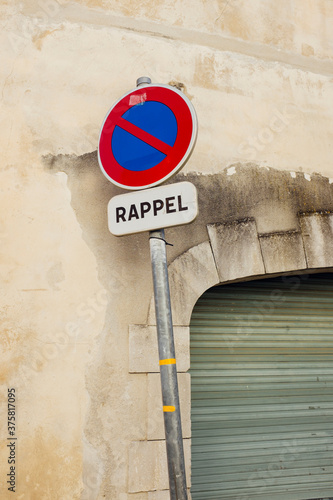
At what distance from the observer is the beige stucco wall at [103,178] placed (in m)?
3.59

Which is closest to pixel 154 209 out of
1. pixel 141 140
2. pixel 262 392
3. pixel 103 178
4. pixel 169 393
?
pixel 141 140

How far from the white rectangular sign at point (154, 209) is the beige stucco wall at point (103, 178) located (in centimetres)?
132

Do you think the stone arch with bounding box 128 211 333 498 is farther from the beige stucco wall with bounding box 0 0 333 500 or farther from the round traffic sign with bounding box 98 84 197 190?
the round traffic sign with bounding box 98 84 197 190

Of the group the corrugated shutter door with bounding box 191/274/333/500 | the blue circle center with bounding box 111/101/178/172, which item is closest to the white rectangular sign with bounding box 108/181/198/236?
the blue circle center with bounding box 111/101/178/172

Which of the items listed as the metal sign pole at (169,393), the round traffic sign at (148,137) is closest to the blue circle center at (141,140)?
the round traffic sign at (148,137)

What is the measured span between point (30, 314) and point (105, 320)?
0.54 metres

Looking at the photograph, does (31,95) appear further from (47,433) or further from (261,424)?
(261,424)

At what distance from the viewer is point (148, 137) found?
2.72m

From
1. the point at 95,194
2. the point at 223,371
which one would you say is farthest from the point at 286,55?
the point at 223,371

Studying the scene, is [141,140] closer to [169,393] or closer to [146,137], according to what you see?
[146,137]

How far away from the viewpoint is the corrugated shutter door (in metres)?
4.33

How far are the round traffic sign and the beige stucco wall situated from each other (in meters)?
1.21

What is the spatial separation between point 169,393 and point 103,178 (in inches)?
86.5

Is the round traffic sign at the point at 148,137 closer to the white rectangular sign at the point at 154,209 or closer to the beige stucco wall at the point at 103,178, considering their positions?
the white rectangular sign at the point at 154,209
